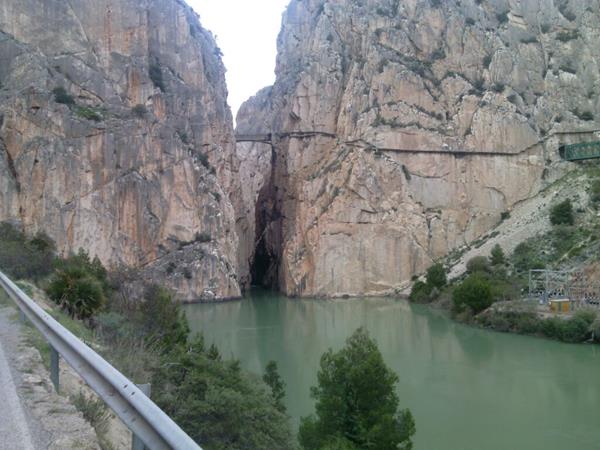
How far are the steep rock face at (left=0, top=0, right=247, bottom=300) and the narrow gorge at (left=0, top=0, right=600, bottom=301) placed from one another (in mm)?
159

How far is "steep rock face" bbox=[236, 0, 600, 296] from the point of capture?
6400 cm

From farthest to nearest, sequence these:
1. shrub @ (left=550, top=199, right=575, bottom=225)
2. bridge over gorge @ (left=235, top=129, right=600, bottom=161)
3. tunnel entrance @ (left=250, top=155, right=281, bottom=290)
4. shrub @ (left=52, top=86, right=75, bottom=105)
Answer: tunnel entrance @ (left=250, top=155, right=281, bottom=290) → bridge over gorge @ (left=235, top=129, right=600, bottom=161) → shrub @ (left=52, top=86, right=75, bottom=105) → shrub @ (left=550, top=199, right=575, bottom=225)

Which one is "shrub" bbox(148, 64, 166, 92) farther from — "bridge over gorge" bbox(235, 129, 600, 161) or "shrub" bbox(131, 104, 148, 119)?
"bridge over gorge" bbox(235, 129, 600, 161)

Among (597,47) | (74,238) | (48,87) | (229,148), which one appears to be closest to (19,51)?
(48,87)

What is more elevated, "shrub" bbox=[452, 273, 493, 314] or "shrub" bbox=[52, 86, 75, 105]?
"shrub" bbox=[52, 86, 75, 105]

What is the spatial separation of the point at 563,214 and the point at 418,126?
1956cm

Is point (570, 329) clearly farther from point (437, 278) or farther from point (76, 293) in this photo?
point (76, 293)

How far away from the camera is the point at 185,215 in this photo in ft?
187

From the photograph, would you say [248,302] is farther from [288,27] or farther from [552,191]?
[288,27]

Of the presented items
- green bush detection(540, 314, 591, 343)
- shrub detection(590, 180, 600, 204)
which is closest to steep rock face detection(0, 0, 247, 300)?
green bush detection(540, 314, 591, 343)

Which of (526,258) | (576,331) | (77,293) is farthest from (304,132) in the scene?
(77,293)

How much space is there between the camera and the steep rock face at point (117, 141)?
50500mm

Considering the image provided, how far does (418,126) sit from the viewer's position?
214 ft

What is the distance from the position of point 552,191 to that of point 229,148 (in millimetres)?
33717
